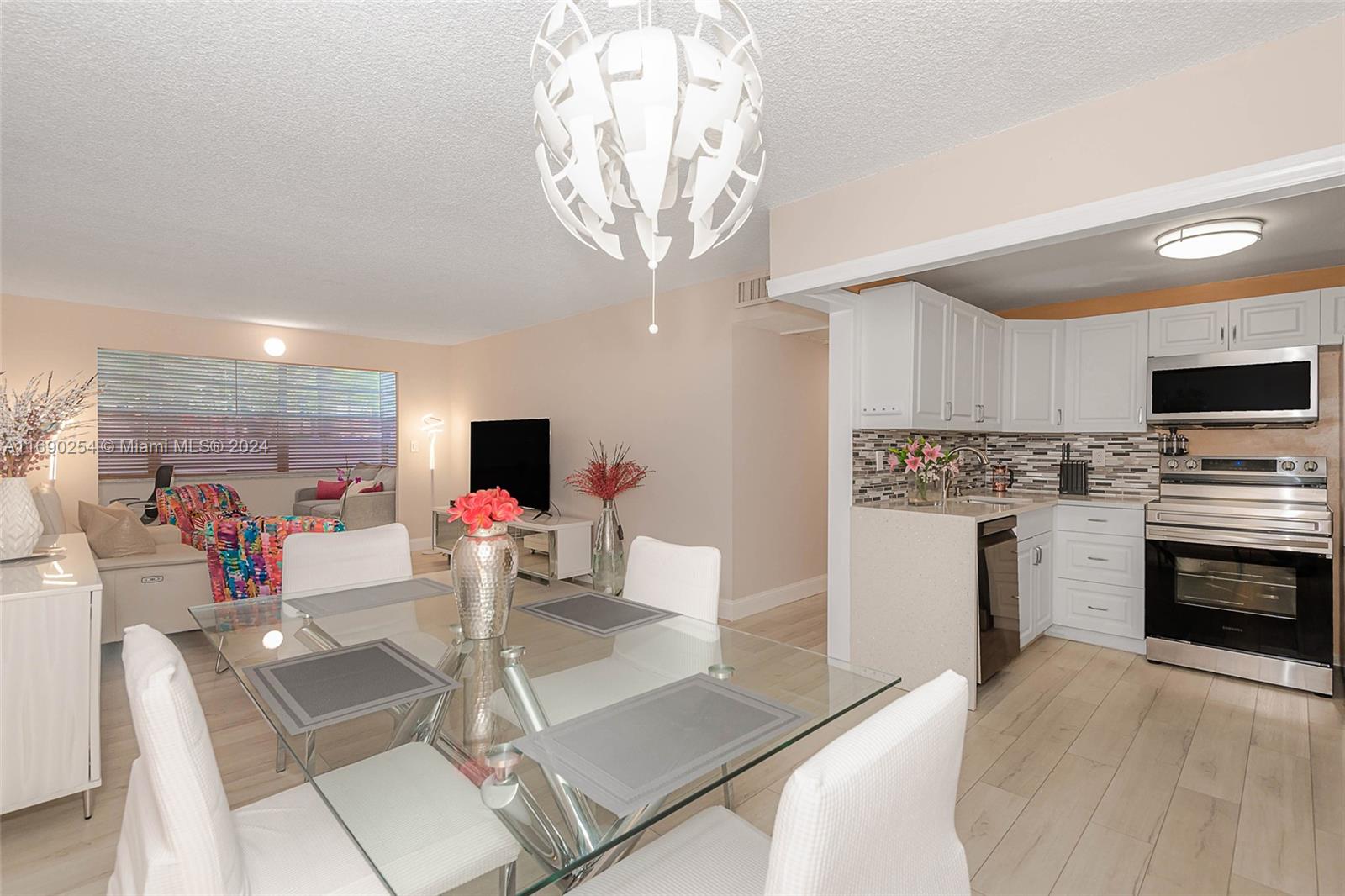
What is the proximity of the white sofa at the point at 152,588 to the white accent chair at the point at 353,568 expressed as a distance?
6.66 feet

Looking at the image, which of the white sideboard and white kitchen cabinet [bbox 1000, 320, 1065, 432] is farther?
white kitchen cabinet [bbox 1000, 320, 1065, 432]

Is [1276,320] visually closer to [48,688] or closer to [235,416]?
[48,688]

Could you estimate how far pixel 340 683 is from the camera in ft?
4.91

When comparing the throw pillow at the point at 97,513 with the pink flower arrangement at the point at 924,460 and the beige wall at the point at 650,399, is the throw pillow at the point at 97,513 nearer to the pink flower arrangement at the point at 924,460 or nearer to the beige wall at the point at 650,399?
the beige wall at the point at 650,399

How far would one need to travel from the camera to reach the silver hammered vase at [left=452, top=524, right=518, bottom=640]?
180 centimetres

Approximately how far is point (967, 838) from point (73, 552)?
3752mm

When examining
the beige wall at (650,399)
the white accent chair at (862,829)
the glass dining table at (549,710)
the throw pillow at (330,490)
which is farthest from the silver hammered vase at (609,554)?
the throw pillow at (330,490)

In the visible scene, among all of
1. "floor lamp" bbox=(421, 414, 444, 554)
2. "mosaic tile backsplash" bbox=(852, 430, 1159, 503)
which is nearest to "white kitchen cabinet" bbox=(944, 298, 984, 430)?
"mosaic tile backsplash" bbox=(852, 430, 1159, 503)

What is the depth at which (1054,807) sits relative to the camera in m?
2.22

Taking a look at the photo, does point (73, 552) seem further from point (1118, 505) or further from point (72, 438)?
point (1118, 505)

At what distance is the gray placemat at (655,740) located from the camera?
1084mm

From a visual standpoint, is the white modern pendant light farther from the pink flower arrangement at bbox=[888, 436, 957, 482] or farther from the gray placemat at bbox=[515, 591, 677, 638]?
the pink flower arrangement at bbox=[888, 436, 957, 482]

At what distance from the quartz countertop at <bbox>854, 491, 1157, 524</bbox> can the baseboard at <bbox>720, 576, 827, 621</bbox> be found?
4.53 ft

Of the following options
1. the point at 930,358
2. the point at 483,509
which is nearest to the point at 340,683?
the point at 483,509
